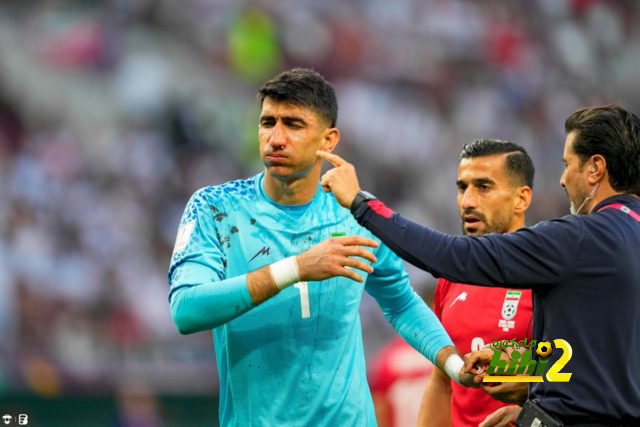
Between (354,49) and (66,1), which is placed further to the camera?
(354,49)

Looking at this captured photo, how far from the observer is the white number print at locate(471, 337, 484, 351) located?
418 cm

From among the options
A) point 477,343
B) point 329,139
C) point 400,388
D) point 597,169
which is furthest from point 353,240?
point 400,388

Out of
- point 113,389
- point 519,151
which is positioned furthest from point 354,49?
point 519,151

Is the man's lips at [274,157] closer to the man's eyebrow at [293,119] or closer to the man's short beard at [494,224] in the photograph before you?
the man's eyebrow at [293,119]

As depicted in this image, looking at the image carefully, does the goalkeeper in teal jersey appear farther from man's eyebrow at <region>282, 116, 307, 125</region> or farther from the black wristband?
the black wristband

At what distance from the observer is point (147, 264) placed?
930 cm

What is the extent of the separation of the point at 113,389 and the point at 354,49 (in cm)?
587

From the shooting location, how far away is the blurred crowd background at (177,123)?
8.79 m

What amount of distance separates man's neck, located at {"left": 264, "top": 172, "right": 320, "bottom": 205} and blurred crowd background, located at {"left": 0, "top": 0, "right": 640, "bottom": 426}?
12.6 ft

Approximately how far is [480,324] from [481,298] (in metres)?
0.17

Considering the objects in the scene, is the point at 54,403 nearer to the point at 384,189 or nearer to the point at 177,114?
the point at 177,114

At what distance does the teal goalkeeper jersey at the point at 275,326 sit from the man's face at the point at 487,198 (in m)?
1.03

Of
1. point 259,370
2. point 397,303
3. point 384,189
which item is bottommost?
point 259,370

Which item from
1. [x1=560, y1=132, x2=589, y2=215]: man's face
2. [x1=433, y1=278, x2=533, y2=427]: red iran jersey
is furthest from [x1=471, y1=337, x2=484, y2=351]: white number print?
[x1=560, y1=132, x2=589, y2=215]: man's face
